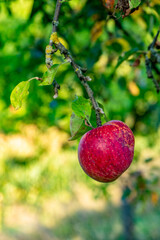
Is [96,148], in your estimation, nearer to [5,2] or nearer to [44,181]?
[5,2]

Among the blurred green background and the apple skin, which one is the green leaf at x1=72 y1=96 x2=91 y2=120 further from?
the blurred green background

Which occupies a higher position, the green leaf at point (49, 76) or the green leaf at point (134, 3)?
the green leaf at point (134, 3)

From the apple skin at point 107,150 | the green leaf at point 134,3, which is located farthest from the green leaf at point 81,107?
the green leaf at point 134,3

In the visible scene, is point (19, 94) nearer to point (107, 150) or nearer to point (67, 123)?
point (107, 150)

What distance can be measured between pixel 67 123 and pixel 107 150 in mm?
1408

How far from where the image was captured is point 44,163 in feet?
11.5

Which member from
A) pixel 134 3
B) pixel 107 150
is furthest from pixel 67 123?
pixel 134 3

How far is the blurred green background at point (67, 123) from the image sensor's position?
130cm

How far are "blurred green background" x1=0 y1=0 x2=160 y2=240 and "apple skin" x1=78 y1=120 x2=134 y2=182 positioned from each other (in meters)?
0.20

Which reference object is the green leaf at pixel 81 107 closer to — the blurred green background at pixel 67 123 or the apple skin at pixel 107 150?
the apple skin at pixel 107 150

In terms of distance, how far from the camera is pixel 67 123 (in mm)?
1990

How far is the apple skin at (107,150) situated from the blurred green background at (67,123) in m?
0.20

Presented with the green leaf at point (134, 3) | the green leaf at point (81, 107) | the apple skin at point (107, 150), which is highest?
the green leaf at point (134, 3)

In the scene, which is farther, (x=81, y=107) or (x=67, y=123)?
(x=67, y=123)
